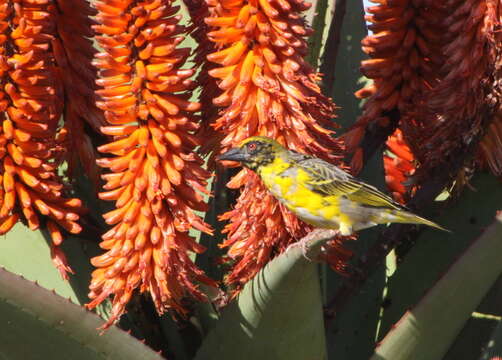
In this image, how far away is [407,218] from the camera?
2.52 meters

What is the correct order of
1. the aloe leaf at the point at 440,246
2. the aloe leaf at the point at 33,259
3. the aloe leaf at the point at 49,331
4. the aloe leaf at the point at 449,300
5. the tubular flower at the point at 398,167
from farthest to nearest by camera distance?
1. the tubular flower at the point at 398,167
2. the aloe leaf at the point at 440,246
3. the aloe leaf at the point at 33,259
4. the aloe leaf at the point at 449,300
5. the aloe leaf at the point at 49,331

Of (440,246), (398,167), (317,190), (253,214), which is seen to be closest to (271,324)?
(253,214)

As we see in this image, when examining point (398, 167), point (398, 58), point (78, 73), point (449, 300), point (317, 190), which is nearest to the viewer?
point (449, 300)

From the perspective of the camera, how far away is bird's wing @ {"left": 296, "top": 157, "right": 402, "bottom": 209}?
8.64 ft

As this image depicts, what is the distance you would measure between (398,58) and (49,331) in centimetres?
136

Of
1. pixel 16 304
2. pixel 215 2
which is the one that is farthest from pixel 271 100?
pixel 16 304

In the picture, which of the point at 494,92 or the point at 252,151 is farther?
the point at 494,92

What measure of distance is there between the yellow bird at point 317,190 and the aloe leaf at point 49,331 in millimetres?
568

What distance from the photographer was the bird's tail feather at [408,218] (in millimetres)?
2480

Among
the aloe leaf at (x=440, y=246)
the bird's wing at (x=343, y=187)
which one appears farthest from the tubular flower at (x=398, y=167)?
the bird's wing at (x=343, y=187)

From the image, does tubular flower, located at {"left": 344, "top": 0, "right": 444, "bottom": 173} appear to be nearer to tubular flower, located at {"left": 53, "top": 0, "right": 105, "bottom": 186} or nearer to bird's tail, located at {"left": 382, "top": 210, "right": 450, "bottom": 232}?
bird's tail, located at {"left": 382, "top": 210, "right": 450, "bottom": 232}

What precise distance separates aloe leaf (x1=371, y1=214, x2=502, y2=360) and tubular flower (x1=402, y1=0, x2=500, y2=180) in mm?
386

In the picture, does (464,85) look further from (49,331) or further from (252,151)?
(49,331)

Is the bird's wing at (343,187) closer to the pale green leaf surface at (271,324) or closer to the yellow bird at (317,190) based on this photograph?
the yellow bird at (317,190)
